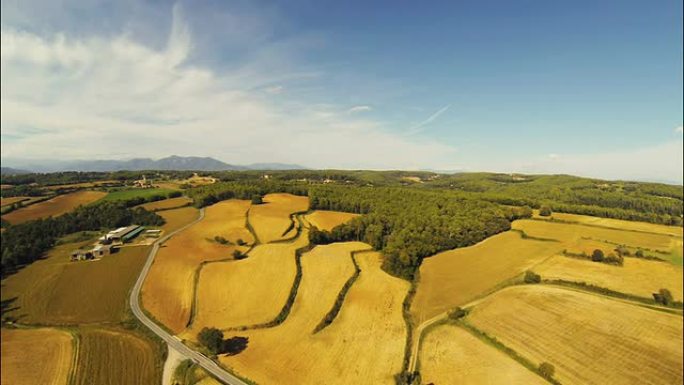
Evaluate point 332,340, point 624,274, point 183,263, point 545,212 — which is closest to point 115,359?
point 332,340

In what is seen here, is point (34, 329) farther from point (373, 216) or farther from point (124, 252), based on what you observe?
point (373, 216)

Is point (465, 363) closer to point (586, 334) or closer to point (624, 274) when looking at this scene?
point (586, 334)

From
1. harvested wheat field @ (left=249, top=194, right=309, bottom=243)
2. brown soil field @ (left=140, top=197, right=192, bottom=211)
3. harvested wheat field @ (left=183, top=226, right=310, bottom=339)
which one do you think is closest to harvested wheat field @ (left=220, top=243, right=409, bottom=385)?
harvested wheat field @ (left=183, top=226, right=310, bottom=339)

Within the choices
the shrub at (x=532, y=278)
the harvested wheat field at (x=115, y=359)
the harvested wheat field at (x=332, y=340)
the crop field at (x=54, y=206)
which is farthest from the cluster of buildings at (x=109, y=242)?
the shrub at (x=532, y=278)

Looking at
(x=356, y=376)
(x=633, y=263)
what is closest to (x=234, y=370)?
(x=356, y=376)

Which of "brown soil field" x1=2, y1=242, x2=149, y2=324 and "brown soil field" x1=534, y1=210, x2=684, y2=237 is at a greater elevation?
"brown soil field" x1=534, y1=210, x2=684, y2=237

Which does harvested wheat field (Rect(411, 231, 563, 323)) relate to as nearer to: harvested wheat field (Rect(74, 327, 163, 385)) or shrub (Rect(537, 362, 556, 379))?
shrub (Rect(537, 362, 556, 379))

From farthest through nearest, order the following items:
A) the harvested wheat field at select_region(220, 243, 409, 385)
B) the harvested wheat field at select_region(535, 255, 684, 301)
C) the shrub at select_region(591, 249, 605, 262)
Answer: the shrub at select_region(591, 249, 605, 262) → the harvested wheat field at select_region(535, 255, 684, 301) → the harvested wheat field at select_region(220, 243, 409, 385)
